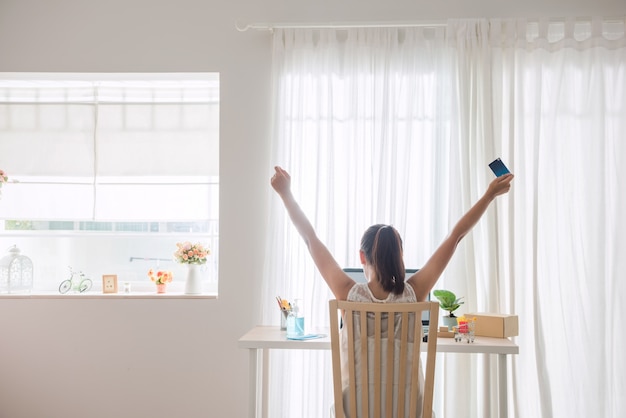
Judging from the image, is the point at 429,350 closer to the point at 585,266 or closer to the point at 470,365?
the point at 470,365

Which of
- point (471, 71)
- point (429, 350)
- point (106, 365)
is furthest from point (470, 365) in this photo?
point (106, 365)

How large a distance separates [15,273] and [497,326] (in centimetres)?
284

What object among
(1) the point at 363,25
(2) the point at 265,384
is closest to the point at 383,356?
(2) the point at 265,384

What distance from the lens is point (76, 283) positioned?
153 inches

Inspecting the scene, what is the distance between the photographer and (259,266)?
3428 millimetres

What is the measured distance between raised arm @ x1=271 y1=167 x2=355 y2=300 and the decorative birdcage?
207 centimetres

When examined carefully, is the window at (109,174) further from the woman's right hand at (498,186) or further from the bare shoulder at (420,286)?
the woman's right hand at (498,186)

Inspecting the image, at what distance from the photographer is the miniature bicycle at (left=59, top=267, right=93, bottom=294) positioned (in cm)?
381

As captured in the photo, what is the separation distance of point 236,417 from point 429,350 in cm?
161

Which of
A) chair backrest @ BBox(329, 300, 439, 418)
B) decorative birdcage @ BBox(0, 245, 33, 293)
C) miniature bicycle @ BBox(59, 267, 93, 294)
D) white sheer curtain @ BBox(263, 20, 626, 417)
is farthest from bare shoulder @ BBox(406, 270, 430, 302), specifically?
decorative birdcage @ BBox(0, 245, 33, 293)

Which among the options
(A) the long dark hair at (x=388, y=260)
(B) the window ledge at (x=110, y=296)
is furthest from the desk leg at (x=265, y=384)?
(A) the long dark hair at (x=388, y=260)

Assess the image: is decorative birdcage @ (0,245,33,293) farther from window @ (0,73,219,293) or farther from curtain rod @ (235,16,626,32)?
curtain rod @ (235,16,626,32)

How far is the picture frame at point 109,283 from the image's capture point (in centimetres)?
371

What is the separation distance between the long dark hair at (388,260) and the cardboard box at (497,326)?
0.77 meters
